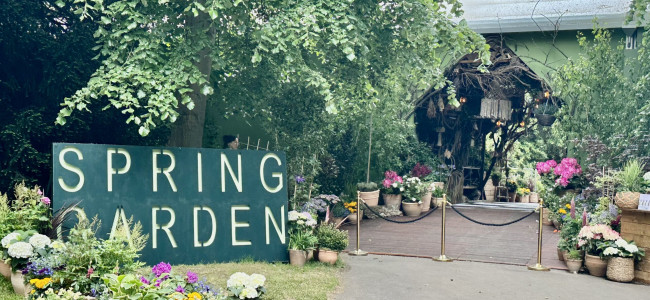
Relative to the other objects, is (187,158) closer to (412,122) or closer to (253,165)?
(253,165)

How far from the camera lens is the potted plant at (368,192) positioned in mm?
13078

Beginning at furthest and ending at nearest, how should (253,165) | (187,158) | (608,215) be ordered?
(608,215) → (253,165) → (187,158)

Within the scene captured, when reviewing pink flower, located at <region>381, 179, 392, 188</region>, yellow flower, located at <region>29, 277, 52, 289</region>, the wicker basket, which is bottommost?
yellow flower, located at <region>29, 277, 52, 289</region>

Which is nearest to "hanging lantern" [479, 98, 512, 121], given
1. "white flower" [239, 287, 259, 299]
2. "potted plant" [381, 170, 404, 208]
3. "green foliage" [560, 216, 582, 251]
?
"potted plant" [381, 170, 404, 208]

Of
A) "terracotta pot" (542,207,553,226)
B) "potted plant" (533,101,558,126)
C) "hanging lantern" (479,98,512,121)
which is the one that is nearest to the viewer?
"terracotta pot" (542,207,553,226)

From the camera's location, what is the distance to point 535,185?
70.0 feet

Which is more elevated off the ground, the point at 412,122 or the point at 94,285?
the point at 412,122

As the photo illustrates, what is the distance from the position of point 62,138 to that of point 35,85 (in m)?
0.83

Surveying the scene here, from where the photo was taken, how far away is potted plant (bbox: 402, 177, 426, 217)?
13.6 meters

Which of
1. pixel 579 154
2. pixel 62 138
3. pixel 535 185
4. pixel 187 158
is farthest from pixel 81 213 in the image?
pixel 535 185

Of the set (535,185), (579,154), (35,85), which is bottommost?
(535,185)

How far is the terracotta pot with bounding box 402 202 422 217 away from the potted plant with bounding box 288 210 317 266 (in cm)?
587

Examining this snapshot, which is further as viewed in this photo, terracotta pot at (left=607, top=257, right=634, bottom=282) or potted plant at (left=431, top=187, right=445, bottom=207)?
potted plant at (left=431, top=187, right=445, bottom=207)

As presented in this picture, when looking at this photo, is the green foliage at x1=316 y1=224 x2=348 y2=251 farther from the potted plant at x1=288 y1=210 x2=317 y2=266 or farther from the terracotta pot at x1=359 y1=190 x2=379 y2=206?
the terracotta pot at x1=359 y1=190 x2=379 y2=206
